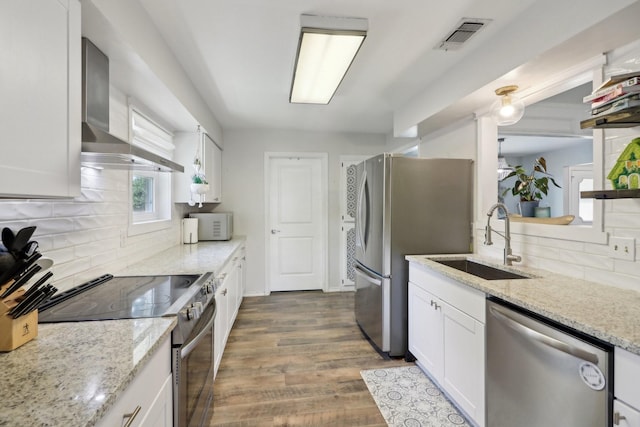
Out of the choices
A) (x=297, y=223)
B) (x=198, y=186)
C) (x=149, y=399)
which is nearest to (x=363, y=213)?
(x=198, y=186)

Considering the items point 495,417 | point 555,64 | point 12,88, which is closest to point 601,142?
point 555,64

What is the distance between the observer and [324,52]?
1.92 metres

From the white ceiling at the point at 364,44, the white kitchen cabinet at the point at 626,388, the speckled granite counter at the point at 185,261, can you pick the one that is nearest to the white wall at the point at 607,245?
the white ceiling at the point at 364,44

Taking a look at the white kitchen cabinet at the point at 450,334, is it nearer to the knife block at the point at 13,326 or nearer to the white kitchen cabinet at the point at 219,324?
the white kitchen cabinet at the point at 219,324

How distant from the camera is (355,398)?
6.48 ft

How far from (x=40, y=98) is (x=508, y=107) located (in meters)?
2.36

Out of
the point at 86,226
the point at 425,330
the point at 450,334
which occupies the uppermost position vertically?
the point at 86,226

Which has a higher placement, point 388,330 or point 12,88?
point 12,88

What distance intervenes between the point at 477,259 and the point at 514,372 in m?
1.03

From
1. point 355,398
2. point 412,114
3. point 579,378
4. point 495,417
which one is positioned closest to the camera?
point 579,378

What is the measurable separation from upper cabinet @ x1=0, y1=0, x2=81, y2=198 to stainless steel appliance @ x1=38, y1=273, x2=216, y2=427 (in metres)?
0.50

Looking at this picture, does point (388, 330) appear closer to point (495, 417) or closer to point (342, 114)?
point (495, 417)

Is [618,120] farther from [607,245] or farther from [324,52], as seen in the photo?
[324,52]

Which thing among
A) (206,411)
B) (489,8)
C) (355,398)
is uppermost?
(489,8)
